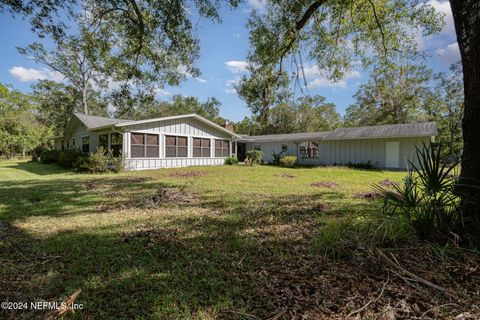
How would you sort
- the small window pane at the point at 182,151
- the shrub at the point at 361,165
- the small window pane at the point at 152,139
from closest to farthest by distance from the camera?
the small window pane at the point at 152,139, the shrub at the point at 361,165, the small window pane at the point at 182,151

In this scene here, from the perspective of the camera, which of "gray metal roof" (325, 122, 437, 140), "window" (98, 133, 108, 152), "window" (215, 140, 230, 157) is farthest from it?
"window" (215, 140, 230, 157)

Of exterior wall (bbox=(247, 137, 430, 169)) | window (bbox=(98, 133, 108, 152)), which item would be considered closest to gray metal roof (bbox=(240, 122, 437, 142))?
exterior wall (bbox=(247, 137, 430, 169))

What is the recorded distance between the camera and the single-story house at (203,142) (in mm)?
14328

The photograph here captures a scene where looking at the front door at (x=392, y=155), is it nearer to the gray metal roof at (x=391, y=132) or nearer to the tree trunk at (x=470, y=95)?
the gray metal roof at (x=391, y=132)

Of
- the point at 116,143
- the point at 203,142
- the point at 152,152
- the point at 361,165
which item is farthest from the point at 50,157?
the point at 361,165

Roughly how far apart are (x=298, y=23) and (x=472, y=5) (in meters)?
4.53

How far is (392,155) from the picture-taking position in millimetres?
15953

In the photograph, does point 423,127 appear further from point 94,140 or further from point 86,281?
point 94,140

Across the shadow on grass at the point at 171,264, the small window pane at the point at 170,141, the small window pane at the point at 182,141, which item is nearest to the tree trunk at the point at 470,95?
the shadow on grass at the point at 171,264

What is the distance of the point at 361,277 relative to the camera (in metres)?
2.36

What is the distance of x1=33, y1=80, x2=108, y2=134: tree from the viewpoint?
2897 cm

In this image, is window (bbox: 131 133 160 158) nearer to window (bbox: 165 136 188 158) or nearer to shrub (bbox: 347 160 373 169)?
window (bbox: 165 136 188 158)

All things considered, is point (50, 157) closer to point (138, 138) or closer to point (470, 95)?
point (138, 138)

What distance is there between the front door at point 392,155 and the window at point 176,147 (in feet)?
46.8
